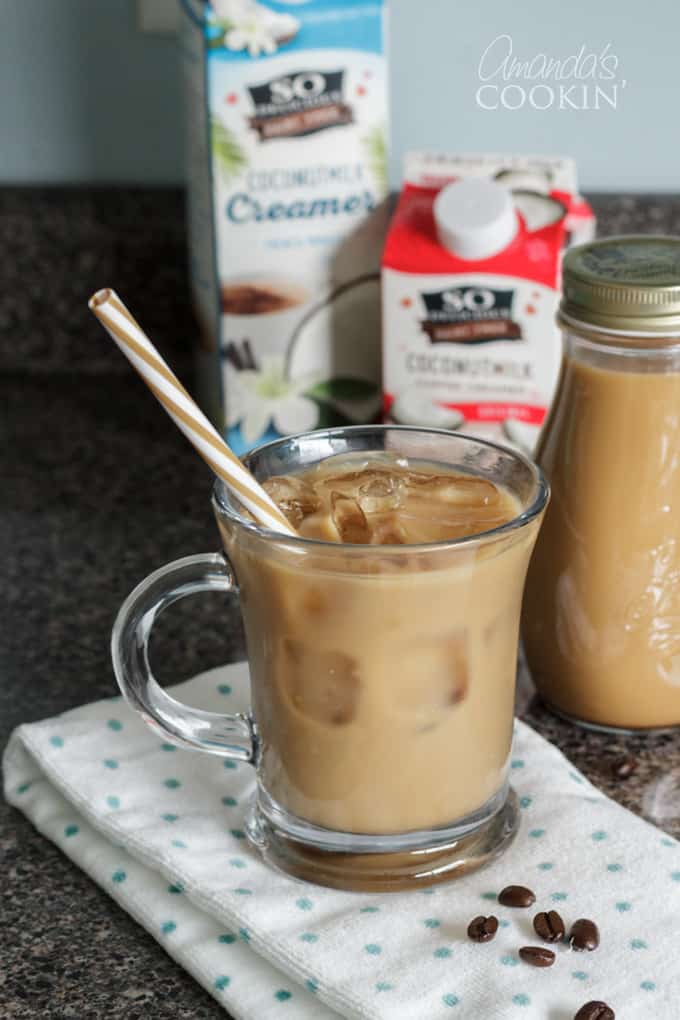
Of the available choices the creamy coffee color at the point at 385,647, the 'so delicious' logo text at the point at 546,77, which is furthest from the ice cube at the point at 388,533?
the 'so delicious' logo text at the point at 546,77

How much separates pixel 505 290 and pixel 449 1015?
2.00 feet

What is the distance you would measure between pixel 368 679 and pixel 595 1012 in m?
0.17

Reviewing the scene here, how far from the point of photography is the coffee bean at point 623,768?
80cm

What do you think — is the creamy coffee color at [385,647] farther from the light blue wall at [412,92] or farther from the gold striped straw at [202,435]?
the light blue wall at [412,92]

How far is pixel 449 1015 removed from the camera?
59 cm

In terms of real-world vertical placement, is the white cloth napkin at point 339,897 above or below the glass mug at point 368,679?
below

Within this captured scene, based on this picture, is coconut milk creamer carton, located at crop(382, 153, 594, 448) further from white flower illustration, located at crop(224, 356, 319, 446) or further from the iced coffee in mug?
the iced coffee in mug

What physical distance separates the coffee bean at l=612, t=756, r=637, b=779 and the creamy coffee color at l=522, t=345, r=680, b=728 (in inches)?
1.1

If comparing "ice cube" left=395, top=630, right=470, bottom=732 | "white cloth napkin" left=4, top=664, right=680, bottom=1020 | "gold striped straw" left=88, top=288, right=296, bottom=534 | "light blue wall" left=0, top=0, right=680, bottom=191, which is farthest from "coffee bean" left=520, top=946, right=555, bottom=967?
"light blue wall" left=0, top=0, right=680, bottom=191

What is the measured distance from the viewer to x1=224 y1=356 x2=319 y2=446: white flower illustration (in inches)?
46.4

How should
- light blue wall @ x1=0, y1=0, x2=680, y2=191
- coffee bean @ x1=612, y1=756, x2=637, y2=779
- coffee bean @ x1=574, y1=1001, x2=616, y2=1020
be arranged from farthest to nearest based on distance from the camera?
light blue wall @ x1=0, y1=0, x2=680, y2=191 → coffee bean @ x1=612, y1=756, x2=637, y2=779 → coffee bean @ x1=574, y1=1001, x2=616, y2=1020

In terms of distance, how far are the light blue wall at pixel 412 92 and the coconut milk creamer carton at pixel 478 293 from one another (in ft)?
0.30

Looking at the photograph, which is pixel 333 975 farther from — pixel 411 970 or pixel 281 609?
pixel 281 609

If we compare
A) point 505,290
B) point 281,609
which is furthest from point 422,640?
point 505,290
